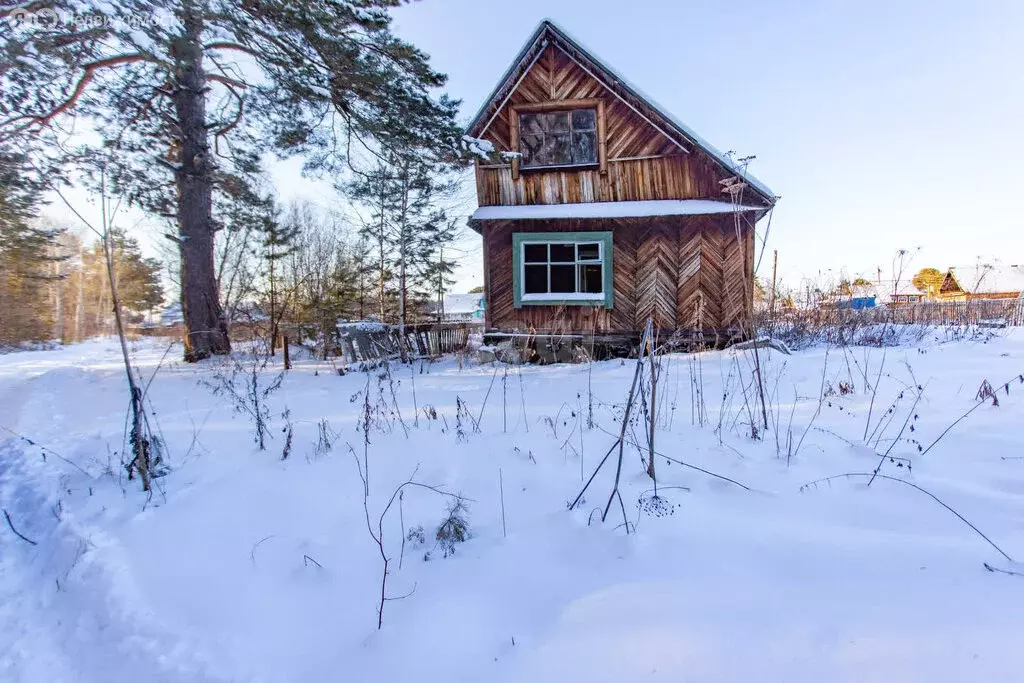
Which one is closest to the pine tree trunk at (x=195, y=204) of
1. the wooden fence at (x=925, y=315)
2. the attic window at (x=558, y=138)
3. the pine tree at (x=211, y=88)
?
the pine tree at (x=211, y=88)

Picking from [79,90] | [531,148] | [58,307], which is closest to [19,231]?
[79,90]

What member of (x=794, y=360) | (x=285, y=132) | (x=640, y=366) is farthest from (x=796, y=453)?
(x=285, y=132)

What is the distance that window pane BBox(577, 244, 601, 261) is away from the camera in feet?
31.7

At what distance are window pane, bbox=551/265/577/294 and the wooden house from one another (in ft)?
0.08

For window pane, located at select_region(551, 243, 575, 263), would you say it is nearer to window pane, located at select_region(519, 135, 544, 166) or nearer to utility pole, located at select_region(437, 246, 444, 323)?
window pane, located at select_region(519, 135, 544, 166)

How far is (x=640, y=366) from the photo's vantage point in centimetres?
221

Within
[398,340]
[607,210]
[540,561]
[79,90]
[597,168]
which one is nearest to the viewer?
[540,561]

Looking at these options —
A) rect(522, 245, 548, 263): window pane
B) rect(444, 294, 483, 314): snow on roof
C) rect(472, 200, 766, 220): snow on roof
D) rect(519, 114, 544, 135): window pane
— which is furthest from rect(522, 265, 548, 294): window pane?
rect(444, 294, 483, 314): snow on roof

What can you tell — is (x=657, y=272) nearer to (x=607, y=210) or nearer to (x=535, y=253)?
(x=607, y=210)

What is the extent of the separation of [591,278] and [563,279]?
645mm

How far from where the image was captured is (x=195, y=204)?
8.35m

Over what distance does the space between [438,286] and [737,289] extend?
11.7 meters

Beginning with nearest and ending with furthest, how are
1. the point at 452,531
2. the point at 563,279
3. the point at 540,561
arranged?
the point at 540,561
the point at 452,531
the point at 563,279

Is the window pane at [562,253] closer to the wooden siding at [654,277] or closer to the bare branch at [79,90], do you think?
the wooden siding at [654,277]
